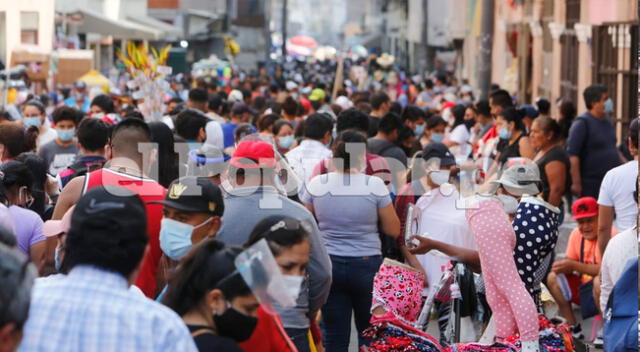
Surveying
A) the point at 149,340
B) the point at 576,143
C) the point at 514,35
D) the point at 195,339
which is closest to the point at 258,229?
the point at 195,339

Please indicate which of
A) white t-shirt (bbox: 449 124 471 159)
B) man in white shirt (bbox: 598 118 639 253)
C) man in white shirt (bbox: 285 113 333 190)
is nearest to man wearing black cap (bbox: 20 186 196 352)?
man in white shirt (bbox: 598 118 639 253)

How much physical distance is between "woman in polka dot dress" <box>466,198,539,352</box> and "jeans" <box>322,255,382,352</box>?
93 cm

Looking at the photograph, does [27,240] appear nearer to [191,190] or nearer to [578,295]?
[191,190]

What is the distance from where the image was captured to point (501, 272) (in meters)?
6.07

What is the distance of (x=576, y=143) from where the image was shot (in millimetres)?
10812

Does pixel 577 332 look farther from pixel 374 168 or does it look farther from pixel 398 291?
pixel 398 291

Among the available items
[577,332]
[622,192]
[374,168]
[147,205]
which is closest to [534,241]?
[622,192]

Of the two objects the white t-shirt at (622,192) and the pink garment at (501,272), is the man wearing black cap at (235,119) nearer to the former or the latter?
the white t-shirt at (622,192)

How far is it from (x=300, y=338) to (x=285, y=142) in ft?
18.3

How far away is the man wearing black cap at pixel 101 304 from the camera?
3270 millimetres

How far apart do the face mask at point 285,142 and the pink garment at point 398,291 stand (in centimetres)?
436

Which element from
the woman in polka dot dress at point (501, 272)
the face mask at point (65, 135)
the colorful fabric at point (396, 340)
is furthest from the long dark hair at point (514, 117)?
the colorful fabric at point (396, 340)

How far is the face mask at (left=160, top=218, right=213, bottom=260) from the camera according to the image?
4824 millimetres

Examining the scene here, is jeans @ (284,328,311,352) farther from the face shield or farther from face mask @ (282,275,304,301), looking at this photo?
the face shield
